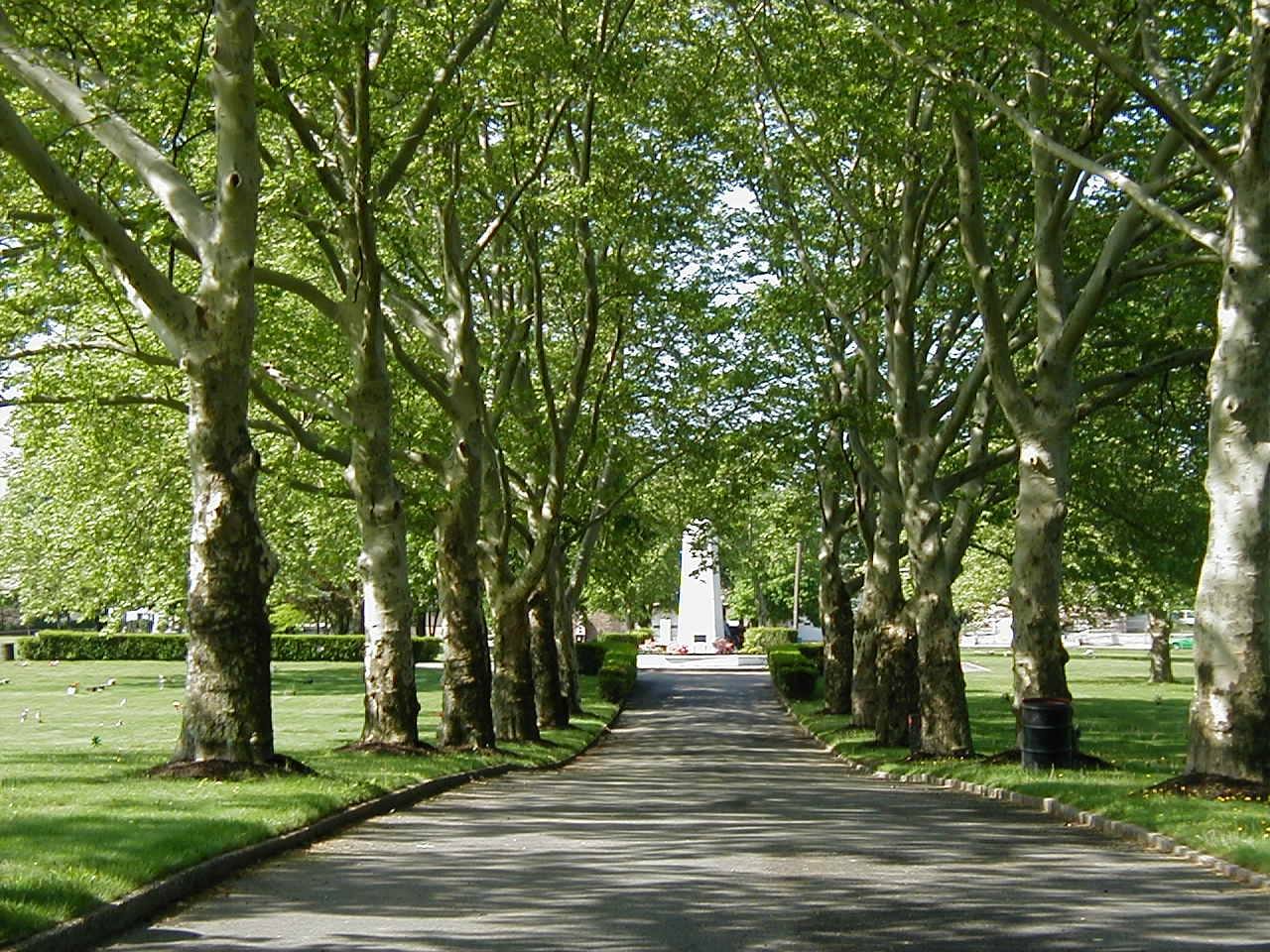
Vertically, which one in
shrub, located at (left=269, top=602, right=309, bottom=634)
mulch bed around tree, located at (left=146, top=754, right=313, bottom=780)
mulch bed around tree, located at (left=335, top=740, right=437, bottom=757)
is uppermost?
shrub, located at (left=269, top=602, right=309, bottom=634)

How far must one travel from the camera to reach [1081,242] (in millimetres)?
24531

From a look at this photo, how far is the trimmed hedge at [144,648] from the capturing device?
74.2m

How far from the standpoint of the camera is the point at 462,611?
24.9 meters

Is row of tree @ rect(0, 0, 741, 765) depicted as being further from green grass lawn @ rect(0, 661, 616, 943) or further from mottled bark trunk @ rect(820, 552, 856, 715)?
mottled bark trunk @ rect(820, 552, 856, 715)

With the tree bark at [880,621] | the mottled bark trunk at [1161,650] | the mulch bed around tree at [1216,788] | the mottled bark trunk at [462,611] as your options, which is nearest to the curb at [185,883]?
the mulch bed around tree at [1216,788]

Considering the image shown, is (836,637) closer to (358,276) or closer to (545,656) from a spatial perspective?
(545,656)

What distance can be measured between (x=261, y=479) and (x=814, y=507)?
17.1m

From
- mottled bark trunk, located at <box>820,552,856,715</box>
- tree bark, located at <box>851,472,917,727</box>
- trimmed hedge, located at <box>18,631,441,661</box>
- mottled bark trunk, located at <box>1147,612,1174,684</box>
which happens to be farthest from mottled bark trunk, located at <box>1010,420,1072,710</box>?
trimmed hedge, located at <box>18,631,441,661</box>

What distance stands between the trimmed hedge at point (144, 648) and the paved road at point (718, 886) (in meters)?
58.5

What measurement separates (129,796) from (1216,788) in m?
9.27

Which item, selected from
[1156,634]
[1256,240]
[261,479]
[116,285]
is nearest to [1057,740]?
[1256,240]

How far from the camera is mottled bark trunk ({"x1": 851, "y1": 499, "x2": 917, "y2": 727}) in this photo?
28734 mm

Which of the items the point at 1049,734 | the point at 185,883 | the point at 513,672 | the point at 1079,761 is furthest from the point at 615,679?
the point at 185,883

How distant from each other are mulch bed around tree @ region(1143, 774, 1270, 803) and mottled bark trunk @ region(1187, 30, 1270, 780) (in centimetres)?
9
